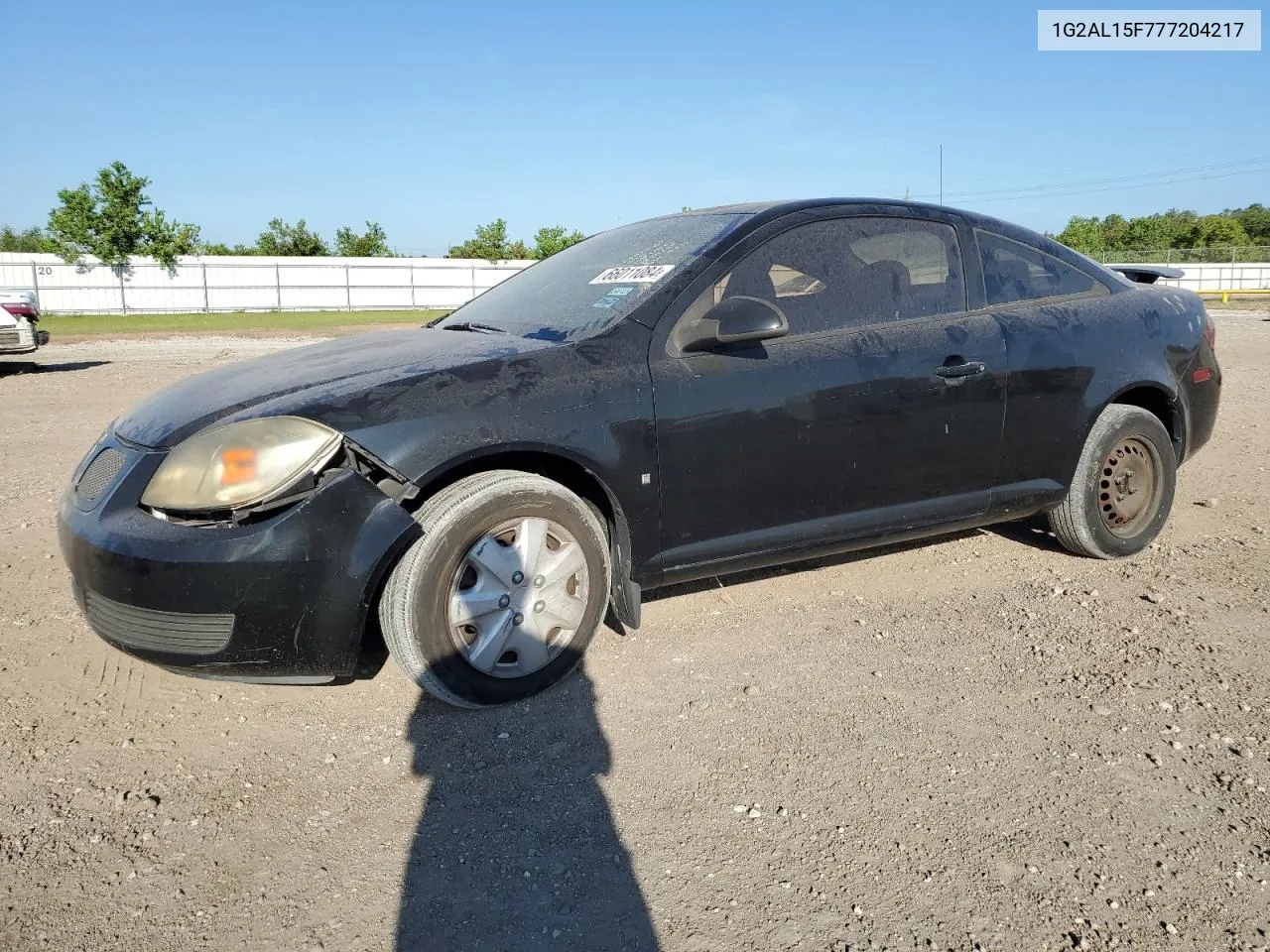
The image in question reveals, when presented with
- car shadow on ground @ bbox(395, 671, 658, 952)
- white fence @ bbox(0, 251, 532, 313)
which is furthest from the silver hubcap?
white fence @ bbox(0, 251, 532, 313)

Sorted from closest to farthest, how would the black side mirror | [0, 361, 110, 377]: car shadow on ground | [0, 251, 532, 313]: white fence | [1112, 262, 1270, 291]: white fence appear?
the black side mirror → [0, 361, 110, 377]: car shadow on ground → [0, 251, 532, 313]: white fence → [1112, 262, 1270, 291]: white fence

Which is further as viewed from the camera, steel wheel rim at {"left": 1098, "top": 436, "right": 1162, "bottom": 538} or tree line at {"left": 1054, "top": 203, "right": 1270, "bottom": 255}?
tree line at {"left": 1054, "top": 203, "right": 1270, "bottom": 255}

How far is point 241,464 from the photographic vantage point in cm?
269

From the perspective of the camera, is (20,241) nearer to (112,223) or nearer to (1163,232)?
(112,223)

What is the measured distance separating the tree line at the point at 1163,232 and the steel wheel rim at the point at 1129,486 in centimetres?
5433

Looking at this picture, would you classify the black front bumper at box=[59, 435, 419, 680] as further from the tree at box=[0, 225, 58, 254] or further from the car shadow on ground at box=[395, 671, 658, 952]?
the tree at box=[0, 225, 58, 254]

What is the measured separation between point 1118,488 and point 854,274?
5.75 feet

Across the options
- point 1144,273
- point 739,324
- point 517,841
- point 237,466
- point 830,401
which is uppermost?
point 1144,273

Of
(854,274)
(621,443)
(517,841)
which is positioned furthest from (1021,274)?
(517,841)

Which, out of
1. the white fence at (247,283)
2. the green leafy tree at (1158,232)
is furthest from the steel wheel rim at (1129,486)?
the green leafy tree at (1158,232)

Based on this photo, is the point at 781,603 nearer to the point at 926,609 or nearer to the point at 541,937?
the point at 926,609

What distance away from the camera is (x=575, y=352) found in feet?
10.4

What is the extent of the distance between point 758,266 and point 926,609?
1565mm

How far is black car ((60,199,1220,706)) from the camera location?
2.71 metres
